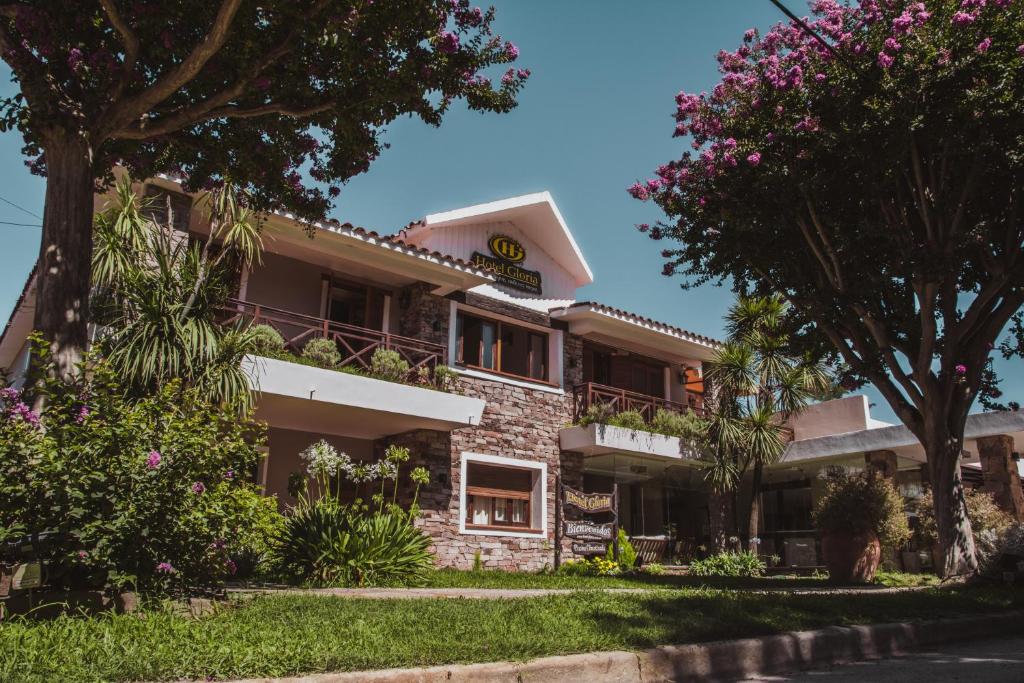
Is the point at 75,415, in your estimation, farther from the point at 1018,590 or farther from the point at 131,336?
the point at 1018,590

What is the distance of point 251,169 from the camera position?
355 inches

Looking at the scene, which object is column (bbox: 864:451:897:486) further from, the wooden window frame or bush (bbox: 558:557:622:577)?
the wooden window frame

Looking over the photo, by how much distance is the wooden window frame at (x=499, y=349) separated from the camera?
16891mm

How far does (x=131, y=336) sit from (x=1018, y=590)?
11.9 m

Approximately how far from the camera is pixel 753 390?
62.5ft

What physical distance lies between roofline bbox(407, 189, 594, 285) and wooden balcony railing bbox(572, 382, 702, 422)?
3.06 meters

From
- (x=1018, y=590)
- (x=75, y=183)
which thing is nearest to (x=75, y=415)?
(x=75, y=183)

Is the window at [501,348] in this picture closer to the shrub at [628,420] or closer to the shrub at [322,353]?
the shrub at [628,420]

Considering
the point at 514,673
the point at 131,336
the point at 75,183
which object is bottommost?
the point at 514,673

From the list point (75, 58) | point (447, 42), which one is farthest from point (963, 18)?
point (75, 58)

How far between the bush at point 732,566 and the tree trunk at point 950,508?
563cm

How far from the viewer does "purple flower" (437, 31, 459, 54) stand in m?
8.10

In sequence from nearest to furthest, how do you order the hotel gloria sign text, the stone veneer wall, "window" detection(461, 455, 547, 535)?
the stone veneer wall → "window" detection(461, 455, 547, 535) → the hotel gloria sign text

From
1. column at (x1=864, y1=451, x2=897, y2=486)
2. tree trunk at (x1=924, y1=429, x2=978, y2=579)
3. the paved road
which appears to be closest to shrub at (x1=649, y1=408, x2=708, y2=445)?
column at (x1=864, y1=451, x2=897, y2=486)
